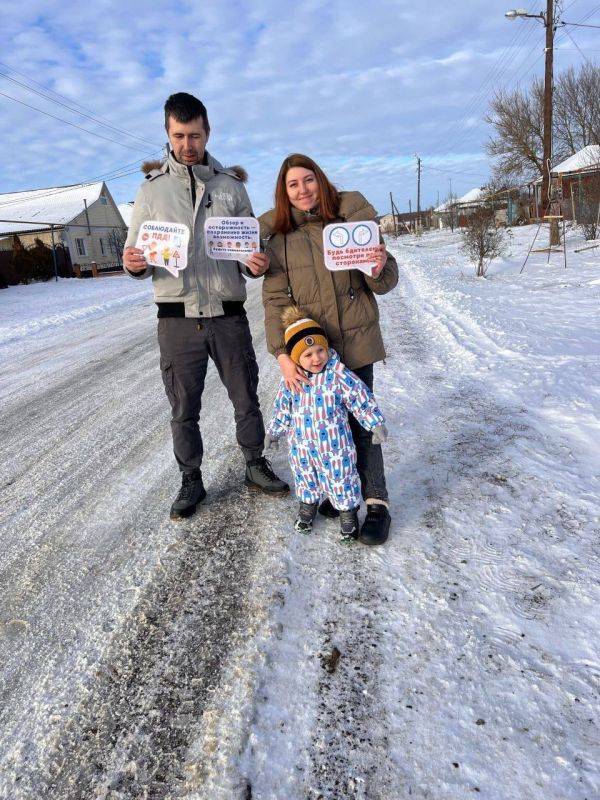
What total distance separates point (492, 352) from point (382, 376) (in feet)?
4.47

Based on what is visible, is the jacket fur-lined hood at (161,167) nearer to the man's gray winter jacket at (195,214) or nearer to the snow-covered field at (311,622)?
the man's gray winter jacket at (195,214)

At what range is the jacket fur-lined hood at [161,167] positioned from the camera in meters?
2.83

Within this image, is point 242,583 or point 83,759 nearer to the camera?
point 83,759

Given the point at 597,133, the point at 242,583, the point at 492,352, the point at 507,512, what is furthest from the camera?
the point at 597,133

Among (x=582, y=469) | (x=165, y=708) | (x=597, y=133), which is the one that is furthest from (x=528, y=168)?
(x=165, y=708)

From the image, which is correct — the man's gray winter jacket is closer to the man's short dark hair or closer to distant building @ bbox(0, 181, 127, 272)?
the man's short dark hair

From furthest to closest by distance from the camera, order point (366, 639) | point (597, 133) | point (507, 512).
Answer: point (597, 133), point (507, 512), point (366, 639)

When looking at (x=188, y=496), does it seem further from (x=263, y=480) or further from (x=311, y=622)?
(x=311, y=622)

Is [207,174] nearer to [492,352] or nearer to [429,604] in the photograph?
[429,604]

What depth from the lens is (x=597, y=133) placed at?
30828 millimetres

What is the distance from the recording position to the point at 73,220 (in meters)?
34.9

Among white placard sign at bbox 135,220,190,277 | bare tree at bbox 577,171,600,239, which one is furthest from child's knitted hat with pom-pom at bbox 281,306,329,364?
bare tree at bbox 577,171,600,239

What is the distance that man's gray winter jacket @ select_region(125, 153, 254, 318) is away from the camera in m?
2.77

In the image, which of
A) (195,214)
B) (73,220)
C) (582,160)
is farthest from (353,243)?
(73,220)
